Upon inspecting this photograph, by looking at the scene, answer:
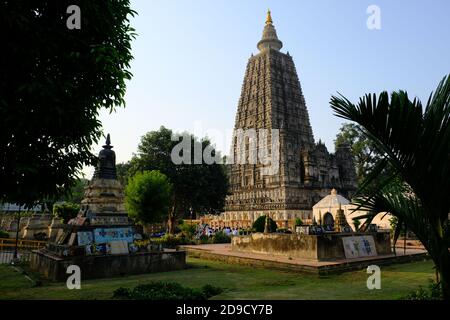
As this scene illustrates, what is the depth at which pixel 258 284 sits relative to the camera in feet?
34.2

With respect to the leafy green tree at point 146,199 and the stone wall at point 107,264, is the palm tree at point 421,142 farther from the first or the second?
the leafy green tree at point 146,199

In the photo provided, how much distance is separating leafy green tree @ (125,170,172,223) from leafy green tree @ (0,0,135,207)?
18310mm

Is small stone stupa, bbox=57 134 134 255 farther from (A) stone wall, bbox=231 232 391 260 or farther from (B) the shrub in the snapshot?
(A) stone wall, bbox=231 232 391 260

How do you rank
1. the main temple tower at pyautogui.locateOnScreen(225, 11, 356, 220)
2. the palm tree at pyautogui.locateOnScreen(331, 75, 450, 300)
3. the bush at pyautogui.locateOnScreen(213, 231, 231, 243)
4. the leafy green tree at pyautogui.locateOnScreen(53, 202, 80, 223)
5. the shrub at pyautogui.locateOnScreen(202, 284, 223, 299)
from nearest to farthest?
the palm tree at pyautogui.locateOnScreen(331, 75, 450, 300)
the shrub at pyautogui.locateOnScreen(202, 284, 223, 299)
the bush at pyautogui.locateOnScreen(213, 231, 231, 243)
the leafy green tree at pyautogui.locateOnScreen(53, 202, 80, 223)
the main temple tower at pyautogui.locateOnScreen(225, 11, 356, 220)

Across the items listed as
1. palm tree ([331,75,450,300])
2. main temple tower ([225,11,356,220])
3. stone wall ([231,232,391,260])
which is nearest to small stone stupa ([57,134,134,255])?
stone wall ([231,232,391,260])

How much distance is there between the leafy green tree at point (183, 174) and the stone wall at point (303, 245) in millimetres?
19918

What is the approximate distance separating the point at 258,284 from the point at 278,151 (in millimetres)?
39509

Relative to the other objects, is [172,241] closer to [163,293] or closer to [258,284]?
[258,284]

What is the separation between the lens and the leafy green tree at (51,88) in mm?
6375

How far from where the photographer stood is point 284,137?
1929 inches

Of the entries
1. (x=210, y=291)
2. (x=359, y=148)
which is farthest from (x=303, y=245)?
(x=359, y=148)

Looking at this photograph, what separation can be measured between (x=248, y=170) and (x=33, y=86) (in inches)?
1896

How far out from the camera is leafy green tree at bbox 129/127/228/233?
126 ft

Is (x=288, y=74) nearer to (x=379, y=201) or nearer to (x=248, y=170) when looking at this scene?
(x=248, y=170)
